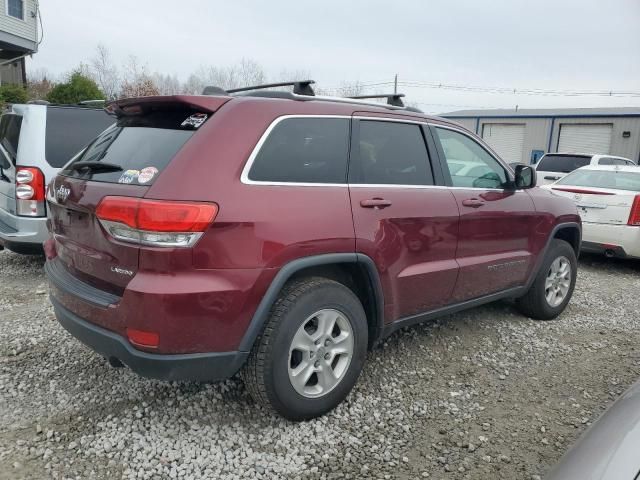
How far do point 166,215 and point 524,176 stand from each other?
3.14m

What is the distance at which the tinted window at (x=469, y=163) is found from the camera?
3666mm

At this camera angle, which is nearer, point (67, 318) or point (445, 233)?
point (67, 318)

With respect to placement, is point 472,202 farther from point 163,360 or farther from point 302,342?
point 163,360

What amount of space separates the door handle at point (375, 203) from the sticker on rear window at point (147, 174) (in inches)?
46.0

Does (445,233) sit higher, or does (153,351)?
(445,233)

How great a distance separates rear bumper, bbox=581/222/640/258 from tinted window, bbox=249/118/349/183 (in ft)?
17.3

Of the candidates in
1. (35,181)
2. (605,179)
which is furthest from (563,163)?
(35,181)

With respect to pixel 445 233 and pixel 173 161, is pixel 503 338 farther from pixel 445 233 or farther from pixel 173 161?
pixel 173 161

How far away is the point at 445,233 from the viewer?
3.43 m

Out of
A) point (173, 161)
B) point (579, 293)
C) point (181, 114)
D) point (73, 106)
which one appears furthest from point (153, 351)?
point (579, 293)

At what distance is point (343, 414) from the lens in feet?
9.68

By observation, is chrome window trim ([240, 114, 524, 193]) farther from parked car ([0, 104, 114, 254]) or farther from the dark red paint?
parked car ([0, 104, 114, 254])

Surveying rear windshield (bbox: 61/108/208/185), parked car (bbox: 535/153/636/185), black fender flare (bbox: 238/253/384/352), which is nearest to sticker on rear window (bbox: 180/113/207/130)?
rear windshield (bbox: 61/108/208/185)

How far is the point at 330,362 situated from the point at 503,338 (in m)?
2.02
